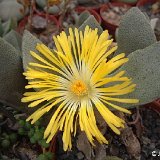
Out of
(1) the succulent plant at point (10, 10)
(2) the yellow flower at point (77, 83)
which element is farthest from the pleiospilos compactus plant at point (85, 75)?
(1) the succulent plant at point (10, 10)

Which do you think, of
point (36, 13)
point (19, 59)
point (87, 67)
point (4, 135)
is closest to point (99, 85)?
point (87, 67)

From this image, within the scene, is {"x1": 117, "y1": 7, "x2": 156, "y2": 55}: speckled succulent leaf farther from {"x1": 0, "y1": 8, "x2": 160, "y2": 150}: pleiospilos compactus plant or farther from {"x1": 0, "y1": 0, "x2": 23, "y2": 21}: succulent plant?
{"x1": 0, "y1": 0, "x2": 23, "y2": 21}: succulent plant

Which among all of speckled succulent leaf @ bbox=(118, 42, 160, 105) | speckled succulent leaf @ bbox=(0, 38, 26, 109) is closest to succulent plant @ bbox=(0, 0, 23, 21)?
speckled succulent leaf @ bbox=(0, 38, 26, 109)

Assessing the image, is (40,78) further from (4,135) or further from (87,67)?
(4,135)

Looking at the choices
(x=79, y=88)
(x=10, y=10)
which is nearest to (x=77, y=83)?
(x=79, y=88)

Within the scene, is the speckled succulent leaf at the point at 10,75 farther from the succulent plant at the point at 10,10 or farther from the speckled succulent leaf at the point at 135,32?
the succulent plant at the point at 10,10

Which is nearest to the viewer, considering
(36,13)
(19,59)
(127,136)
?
(19,59)
